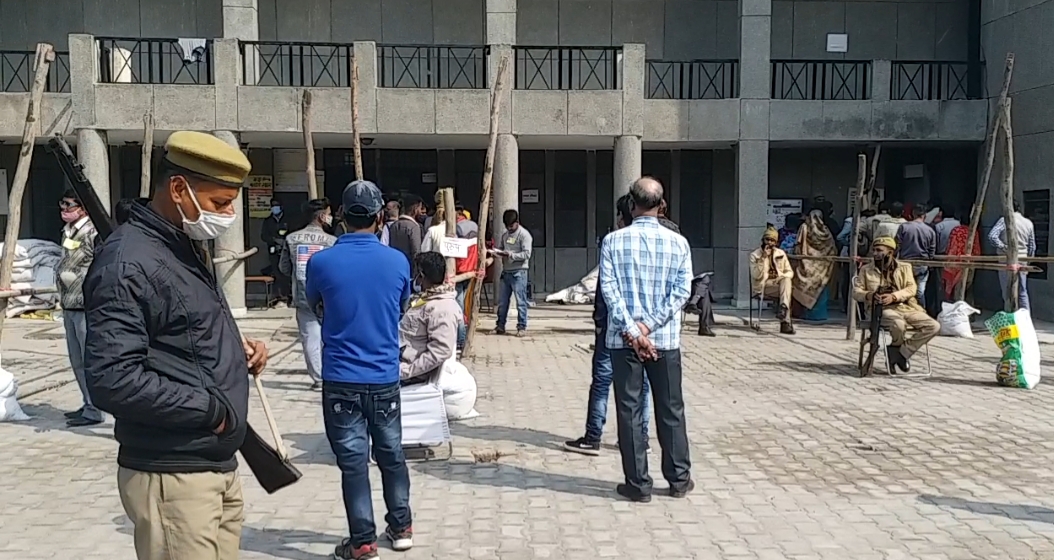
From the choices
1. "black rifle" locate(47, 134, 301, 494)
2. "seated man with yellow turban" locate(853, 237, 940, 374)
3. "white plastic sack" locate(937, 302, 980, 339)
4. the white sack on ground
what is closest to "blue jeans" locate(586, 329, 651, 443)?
"black rifle" locate(47, 134, 301, 494)

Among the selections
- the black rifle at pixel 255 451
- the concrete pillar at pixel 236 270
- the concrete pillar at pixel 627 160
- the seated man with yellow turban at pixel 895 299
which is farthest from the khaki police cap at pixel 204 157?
the concrete pillar at pixel 627 160

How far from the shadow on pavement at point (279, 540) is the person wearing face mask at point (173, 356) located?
5.90 feet

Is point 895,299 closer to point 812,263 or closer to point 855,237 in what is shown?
point 855,237

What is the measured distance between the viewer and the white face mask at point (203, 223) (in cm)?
273

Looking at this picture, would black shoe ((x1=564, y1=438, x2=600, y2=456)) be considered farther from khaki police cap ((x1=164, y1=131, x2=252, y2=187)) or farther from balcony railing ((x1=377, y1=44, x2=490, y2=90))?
balcony railing ((x1=377, y1=44, x2=490, y2=90))

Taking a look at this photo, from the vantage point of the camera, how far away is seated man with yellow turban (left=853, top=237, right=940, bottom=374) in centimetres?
934

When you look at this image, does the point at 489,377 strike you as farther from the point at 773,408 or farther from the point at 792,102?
the point at 792,102

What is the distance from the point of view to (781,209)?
17.9 m

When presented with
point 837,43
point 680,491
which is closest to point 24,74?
point 837,43

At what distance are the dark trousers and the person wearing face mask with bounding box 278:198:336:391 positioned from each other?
3508 mm

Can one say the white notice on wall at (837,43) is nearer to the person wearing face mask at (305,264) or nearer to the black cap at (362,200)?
A: the person wearing face mask at (305,264)

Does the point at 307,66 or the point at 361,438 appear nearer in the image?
the point at 361,438

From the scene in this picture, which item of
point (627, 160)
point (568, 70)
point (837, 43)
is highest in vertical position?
point (837, 43)

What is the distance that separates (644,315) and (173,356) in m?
3.12
